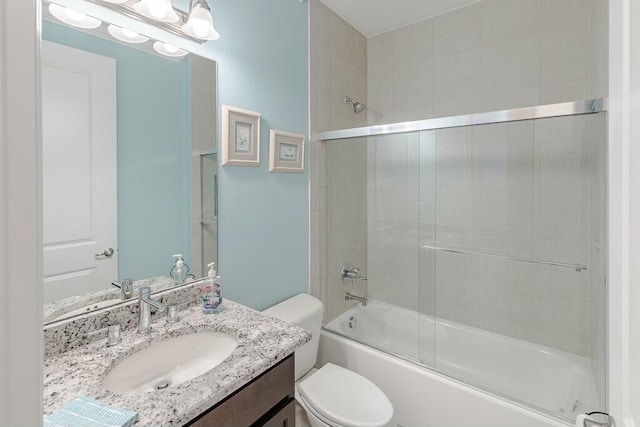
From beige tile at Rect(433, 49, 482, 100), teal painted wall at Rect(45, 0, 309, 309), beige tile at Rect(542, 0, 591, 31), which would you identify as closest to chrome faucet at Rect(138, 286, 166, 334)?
teal painted wall at Rect(45, 0, 309, 309)

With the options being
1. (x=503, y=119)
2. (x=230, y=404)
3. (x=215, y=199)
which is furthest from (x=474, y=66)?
(x=230, y=404)

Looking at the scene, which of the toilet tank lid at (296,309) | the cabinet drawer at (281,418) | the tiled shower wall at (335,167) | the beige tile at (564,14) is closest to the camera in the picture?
the cabinet drawer at (281,418)

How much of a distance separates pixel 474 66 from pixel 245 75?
155cm

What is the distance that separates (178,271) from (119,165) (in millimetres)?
468

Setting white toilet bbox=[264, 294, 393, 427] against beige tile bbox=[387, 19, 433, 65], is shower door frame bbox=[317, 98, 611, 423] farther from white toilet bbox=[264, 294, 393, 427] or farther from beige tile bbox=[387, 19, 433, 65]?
beige tile bbox=[387, 19, 433, 65]

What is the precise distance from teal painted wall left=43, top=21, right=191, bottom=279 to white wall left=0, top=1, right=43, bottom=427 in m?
0.85

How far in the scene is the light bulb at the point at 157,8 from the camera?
3.51ft

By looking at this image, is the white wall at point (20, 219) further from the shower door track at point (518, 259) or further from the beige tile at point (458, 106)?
the beige tile at point (458, 106)

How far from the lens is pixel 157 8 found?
108cm

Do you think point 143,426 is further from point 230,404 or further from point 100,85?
point 100,85

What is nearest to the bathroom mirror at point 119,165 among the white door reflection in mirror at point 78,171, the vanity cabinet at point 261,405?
the white door reflection in mirror at point 78,171

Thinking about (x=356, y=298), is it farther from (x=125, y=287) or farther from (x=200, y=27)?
(x=200, y=27)

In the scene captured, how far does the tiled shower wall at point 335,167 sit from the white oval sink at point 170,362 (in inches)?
36.8
